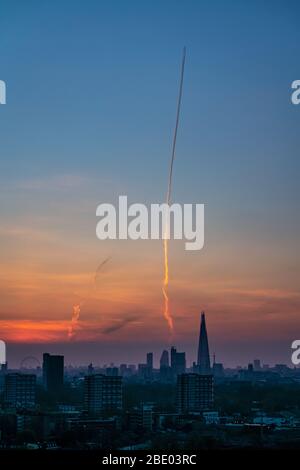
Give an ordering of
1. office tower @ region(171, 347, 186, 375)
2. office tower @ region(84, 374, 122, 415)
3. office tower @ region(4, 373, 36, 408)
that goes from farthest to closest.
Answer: office tower @ region(171, 347, 186, 375)
office tower @ region(4, 373, 36, 408)
office tower @ region(84, 374, 122, 415)

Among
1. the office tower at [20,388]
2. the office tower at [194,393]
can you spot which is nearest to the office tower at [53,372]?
the office tower at [20,388]

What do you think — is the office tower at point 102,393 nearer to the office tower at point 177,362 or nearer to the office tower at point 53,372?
the office tower at point 53,372

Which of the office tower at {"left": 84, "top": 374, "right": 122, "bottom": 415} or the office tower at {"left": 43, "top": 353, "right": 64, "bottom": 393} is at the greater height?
the office tower at {"left": 43, "top": 353, "right": 64, "bottom": 393}

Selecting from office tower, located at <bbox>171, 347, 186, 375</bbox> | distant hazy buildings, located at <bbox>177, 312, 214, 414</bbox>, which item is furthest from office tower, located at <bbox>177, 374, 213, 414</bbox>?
office tower, located at <bbox>171, 347, 186, 375</bbox>

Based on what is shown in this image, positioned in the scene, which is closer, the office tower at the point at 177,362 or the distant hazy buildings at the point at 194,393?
the distant hazy buildings at the point at 194,393

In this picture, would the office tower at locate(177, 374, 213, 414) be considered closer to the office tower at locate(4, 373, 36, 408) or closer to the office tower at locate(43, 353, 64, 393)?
the office tower at locate(43, 353, 64, 393)

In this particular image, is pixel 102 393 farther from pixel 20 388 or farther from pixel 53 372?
pixel 53 372

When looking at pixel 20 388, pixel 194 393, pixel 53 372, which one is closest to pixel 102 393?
pixel 194 393
